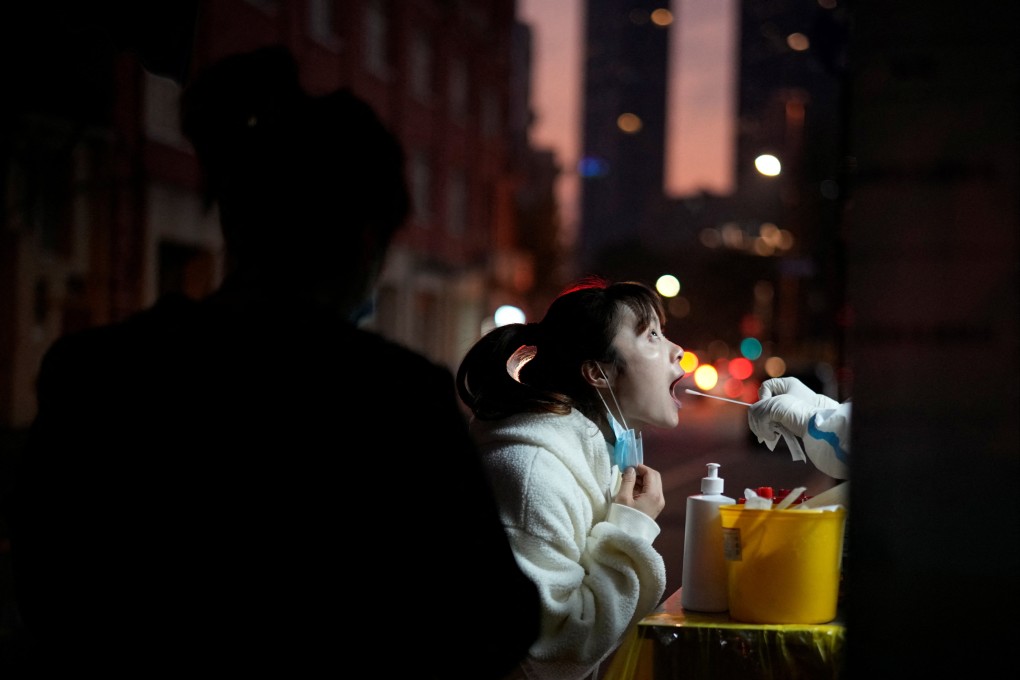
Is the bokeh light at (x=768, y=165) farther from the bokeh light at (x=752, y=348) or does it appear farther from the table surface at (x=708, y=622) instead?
the bokeh light at (x=752, y=348)

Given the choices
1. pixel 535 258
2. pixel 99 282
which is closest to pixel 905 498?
pixel 99 282

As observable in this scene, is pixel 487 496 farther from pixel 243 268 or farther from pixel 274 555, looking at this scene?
pixel 243 268

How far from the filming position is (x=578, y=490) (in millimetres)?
2324

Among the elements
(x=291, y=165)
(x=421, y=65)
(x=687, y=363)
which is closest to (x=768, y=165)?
(x=687, y=363)

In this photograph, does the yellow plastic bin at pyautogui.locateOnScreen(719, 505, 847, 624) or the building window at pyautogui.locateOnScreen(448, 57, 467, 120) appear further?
the building window at pyautogui.locateOnScreen(448, 57, 467, 120)

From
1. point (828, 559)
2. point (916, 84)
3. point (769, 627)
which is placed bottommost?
point (769, 627)

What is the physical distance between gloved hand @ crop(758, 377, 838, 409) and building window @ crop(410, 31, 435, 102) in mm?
21885

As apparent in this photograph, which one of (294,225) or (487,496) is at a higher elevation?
(294,225)

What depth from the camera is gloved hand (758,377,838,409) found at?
2.47m

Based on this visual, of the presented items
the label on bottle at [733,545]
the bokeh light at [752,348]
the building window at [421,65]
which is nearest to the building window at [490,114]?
the building window at [421,65]

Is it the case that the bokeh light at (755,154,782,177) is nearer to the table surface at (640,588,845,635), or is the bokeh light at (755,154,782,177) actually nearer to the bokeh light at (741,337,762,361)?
the table surface at (640,588,845,635)

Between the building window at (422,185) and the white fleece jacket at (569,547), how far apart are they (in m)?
21.7

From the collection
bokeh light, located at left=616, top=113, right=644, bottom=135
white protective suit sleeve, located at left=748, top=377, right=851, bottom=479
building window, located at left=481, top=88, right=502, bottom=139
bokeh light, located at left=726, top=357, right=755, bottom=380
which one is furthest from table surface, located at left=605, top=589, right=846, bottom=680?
bokeh light, located at left=726, top=357, right=755, bottom=380

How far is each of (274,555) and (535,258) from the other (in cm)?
3641
